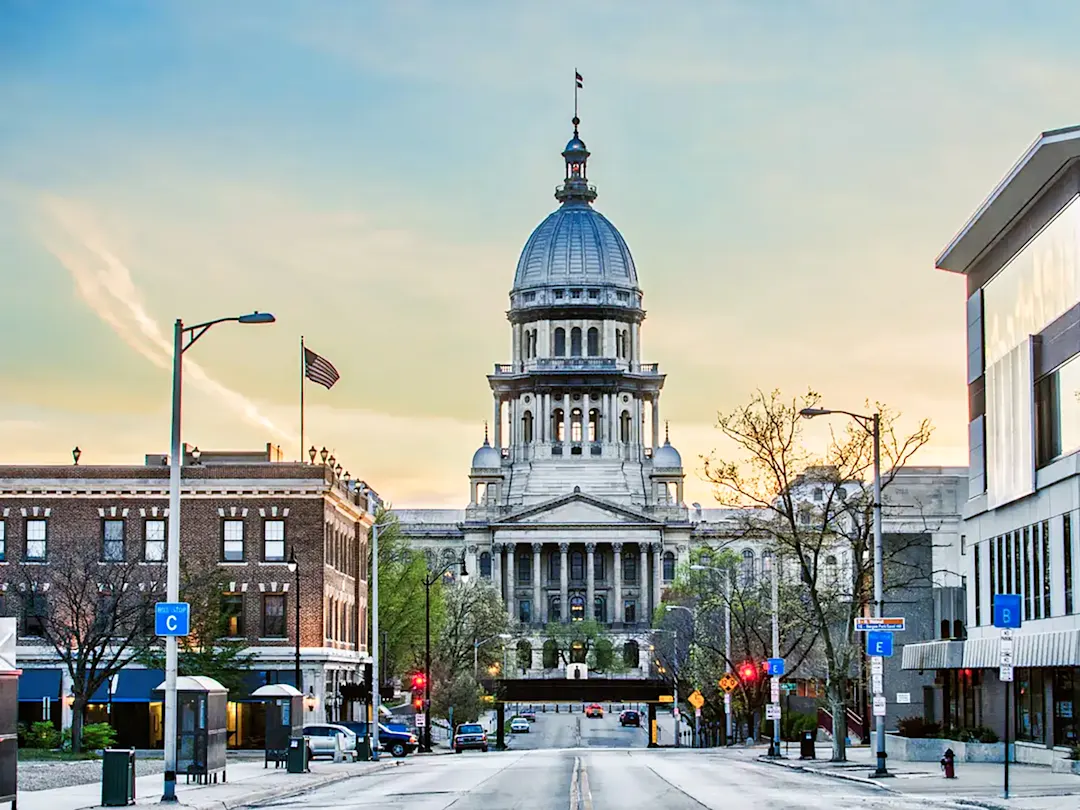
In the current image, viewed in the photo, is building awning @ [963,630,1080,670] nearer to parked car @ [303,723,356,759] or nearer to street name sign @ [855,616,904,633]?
street name sign @ [855,616,904,633]

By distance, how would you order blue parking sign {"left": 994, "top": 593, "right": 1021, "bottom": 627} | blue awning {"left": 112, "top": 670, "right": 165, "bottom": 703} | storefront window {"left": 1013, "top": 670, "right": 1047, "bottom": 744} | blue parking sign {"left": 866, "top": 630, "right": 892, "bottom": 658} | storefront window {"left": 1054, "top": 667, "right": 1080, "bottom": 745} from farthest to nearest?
blue awning {"left": 112, "top": 670, "right": 165, "bottom": 703} < storefront window {"left": 1013, "top": 670, "right": 1047, "bottom": 744} < blue parking sign {"left": 866, "top": 630, "right": 892, "bottom": 658} < storefront window {"left": 1054, "top": 667, "right": 1080, "bottom": 745} < blue parking sign {"left": 994, "top": 593, "right": 1021, "bottom": 627}

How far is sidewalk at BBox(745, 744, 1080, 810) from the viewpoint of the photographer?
1438 inches

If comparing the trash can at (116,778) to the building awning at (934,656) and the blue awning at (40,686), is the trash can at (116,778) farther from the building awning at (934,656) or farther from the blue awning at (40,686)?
the blue awning at (40,686)

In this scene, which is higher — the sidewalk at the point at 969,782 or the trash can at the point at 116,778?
the trash can at the point at 116,778

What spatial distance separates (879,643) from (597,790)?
35.0 feet

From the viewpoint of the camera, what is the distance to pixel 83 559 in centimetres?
7475

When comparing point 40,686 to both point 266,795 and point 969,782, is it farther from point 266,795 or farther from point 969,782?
point 969,782

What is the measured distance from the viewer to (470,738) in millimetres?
92188

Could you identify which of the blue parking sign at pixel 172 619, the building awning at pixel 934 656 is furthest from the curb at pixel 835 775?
the blue parking sign at pixel 172 619

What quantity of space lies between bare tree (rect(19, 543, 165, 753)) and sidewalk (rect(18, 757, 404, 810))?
1103 cm

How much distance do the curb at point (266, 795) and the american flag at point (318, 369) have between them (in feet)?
78.4

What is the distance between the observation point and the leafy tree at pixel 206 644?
7388cm

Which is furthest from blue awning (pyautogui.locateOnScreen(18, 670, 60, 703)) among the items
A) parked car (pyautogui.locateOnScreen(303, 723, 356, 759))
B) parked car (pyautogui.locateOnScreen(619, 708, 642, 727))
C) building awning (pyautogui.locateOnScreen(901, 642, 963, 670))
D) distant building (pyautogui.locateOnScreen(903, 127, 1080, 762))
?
parked car (pyautogui.locateOnScreen(619, 708, 642, 727))

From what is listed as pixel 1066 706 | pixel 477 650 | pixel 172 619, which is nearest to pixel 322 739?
pixel 1066 706
